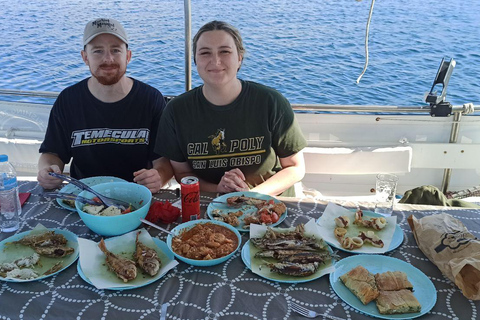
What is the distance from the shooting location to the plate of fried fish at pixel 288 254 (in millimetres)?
1356

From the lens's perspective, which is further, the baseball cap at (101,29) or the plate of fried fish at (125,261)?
the baseball cap at (101,29)

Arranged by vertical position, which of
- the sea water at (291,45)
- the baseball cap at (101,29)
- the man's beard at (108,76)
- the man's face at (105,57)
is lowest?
the sea water at (291,45)

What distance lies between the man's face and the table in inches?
50.2

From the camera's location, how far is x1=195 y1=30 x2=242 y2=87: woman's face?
2137 mm

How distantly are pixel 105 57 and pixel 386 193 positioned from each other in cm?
168

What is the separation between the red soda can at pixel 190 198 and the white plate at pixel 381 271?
1.99ft

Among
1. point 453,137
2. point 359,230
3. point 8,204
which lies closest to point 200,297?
point 359,230

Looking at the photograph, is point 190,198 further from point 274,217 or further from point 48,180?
point 48,180

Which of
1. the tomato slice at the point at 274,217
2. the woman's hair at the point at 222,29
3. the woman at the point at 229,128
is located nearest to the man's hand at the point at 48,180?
the woman at the point at 229,128

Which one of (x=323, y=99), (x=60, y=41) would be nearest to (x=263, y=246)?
(x=323, y=99)

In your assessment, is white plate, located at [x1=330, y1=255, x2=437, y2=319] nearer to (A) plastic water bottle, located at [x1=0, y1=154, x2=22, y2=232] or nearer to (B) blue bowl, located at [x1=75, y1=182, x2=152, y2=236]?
(B) blue bowl, located at [x1=75, y1=182, x2=152, y2=236]

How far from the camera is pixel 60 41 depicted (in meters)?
9.62

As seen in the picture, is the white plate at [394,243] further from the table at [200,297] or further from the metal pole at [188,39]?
the metal pole at [188,39]

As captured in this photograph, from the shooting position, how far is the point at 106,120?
7.94 feet
